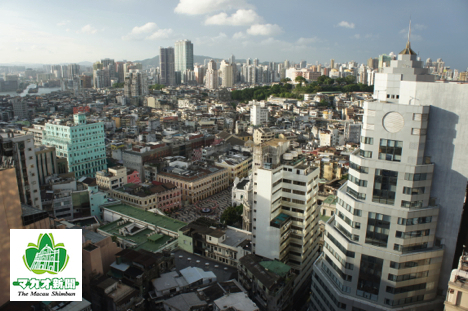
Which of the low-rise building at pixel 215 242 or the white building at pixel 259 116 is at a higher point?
the white building at pixel 259 116

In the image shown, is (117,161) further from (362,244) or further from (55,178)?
(362,244)

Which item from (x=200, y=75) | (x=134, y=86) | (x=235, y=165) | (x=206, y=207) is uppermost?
(x=200, y=75)

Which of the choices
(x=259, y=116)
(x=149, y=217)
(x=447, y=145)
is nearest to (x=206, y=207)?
(x=149, y=217)

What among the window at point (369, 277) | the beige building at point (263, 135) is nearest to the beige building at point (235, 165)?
the beige building at point (263, 135)

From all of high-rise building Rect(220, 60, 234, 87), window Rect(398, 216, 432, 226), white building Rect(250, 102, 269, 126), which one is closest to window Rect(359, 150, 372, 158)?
window Rect(398, 216, 432, 226)

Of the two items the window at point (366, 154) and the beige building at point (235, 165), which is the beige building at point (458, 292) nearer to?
the window at point (366, 154)

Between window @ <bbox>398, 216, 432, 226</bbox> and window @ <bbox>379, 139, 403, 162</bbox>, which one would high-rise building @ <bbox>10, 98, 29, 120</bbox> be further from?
window @ <bbox>398, 216, 432, 226</bbox>

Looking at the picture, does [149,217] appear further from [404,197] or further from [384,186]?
[404,197]
